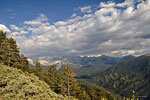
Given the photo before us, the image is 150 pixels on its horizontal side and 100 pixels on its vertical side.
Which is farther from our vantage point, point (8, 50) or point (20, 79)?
point (8, 50)

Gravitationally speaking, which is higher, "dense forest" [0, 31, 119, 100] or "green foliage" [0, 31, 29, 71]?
"green foliage" [0, 31, 29, 71]

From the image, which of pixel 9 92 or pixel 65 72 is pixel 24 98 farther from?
pixel 65 72

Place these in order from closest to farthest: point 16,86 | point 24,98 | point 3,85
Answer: point 24,98 < point 16,86 < point 3,85

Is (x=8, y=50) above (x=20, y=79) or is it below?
above

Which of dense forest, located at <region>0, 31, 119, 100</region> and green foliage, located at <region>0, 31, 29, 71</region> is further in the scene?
green foliage, located at <region>0, 31, 29, 71</region>

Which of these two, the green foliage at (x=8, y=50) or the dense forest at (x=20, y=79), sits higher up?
the green foliage at (x=8, y=50)

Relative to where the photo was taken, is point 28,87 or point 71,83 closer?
point 28,87

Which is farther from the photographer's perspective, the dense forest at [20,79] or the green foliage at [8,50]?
the green foliage at [8,50]

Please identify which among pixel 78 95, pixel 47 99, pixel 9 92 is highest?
pixel 9 92

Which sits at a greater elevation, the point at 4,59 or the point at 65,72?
the point at 4,59

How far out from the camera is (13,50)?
4325cm

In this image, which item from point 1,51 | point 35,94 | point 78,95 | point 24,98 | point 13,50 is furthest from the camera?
point 78,95

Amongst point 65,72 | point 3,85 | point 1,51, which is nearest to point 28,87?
point 3,85

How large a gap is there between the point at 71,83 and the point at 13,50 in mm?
24639
